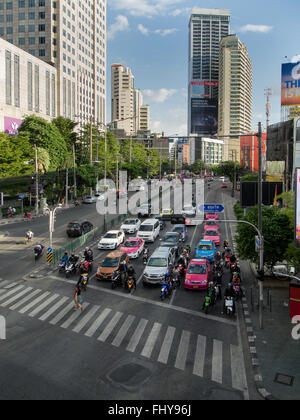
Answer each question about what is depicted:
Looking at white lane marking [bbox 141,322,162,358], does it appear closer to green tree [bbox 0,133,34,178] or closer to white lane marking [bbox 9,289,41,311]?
white lane marking [bbox 9,289,41,311]

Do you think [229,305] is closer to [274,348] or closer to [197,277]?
[274,348]

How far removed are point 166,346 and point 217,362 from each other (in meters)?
2.46

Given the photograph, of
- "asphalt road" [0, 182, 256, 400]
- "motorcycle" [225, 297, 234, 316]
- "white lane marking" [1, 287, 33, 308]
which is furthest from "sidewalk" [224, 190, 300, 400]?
"white lane marking" [1, 287, 33, 308]

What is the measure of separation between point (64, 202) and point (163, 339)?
54160mm

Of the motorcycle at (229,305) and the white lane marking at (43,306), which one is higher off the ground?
the motorcycle at (229,305)

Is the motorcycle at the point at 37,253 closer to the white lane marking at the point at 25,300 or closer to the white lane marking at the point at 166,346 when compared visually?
the white lane marking at the point at 25,300

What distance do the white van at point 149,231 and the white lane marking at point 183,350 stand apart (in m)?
20.8

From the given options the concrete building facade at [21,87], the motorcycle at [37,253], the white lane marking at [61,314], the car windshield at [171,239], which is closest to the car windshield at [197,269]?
the white lane marking at [61,314]

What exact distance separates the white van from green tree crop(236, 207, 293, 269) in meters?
13.7

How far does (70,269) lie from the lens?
27.9 metres

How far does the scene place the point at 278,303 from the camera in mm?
22141

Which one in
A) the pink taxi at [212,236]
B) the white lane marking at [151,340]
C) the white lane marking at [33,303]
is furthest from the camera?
the pink taxi at [212,236]

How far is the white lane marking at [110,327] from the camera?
17.4 metres
